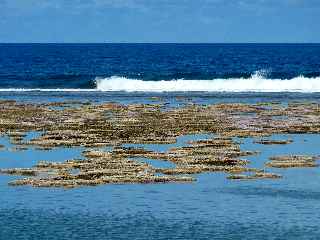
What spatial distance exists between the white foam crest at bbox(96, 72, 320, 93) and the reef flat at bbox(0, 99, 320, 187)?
2844 cm

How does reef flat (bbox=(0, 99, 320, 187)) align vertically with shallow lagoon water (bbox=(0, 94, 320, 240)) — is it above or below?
above

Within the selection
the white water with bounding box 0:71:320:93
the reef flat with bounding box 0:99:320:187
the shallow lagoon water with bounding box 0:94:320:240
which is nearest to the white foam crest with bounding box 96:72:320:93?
the white water with bounding box 0:71:320:93

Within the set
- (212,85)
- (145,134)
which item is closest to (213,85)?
(212,85)

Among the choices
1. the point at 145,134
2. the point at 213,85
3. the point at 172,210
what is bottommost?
the point at 172,210

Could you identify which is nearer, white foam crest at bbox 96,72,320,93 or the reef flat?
the reef flat

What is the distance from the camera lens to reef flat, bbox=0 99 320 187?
3328cm

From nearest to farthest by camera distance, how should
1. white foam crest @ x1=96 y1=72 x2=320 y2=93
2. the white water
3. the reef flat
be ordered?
the reef flat → the white water → white foam crest @ x1=96 y1=72 x2=320 y2=93

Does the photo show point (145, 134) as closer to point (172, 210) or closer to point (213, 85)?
point (172, 210)

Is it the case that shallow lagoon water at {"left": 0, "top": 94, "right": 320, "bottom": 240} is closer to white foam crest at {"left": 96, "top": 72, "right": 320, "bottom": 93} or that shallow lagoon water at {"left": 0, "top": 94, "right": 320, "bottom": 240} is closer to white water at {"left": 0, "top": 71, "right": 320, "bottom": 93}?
white water at {"left": 0, "top": 71, "right": 320, "bottom": 93}

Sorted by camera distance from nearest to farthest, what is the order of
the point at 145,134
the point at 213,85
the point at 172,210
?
the point at 172,210
the point at 145,134
the point at 213,85

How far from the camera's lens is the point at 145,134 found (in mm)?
46344

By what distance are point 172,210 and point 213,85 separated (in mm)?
77460

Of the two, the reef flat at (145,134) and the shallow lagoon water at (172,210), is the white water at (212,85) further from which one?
the shallow lagoon water at (172,210)

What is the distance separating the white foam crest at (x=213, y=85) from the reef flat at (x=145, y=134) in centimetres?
2844
